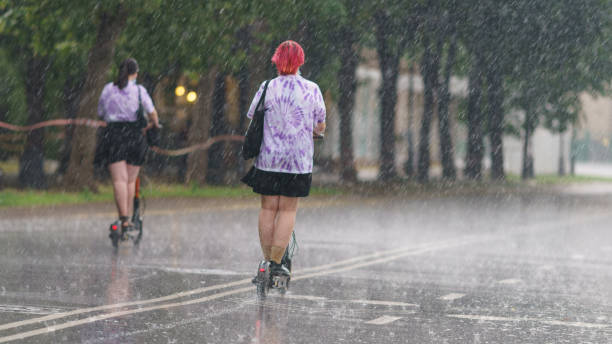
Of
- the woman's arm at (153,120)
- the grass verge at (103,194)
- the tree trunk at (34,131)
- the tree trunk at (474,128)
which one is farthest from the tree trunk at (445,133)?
the woman's arm at (153,120)

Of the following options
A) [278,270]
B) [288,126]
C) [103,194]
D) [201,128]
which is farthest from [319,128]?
[201,128]

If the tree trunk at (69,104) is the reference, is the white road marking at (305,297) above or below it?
below

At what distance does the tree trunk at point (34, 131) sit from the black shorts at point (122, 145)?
1414cm

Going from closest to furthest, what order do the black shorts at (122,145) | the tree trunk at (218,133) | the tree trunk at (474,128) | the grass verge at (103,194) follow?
the black shorts at (122,145)
the grass verge at (103,194)
the tree trunk at (218,133)
the tree trunk at (474,128)

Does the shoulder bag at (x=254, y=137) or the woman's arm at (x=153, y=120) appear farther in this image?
the woman's arm at (x=153, y=120)

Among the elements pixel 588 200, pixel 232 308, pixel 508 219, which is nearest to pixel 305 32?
pixel 588 200

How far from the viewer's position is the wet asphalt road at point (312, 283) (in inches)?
285

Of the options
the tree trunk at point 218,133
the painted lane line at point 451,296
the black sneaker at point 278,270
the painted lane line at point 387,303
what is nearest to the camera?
the painted lane line at point 387,303

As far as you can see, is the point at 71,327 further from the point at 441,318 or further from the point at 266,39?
the point at 266,39

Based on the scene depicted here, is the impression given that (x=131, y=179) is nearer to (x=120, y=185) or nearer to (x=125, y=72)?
(x=120, y=185)

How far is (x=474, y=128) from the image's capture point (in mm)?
41344

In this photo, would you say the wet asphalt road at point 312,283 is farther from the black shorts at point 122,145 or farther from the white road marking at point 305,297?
the black shorts at point 122,145

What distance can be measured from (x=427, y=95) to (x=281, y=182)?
31251 millimetres

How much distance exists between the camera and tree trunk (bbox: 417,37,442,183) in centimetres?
3779
